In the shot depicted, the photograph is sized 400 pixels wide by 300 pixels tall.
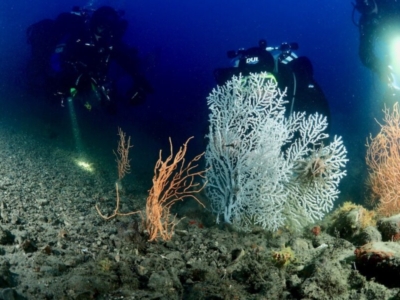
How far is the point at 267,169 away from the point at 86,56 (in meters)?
6.65

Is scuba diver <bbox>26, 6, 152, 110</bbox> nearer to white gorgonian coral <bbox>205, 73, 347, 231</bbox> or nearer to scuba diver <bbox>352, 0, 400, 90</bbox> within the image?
white gorgonian coral <bbox>205, 73, 347, 231</bbox>

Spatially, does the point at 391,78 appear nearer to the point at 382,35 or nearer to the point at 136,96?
the point at 382,35

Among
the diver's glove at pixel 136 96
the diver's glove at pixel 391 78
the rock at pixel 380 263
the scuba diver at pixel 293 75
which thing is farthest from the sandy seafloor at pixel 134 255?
the diver's glove at pixel 391 78

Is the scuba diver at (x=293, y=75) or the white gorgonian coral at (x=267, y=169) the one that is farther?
the scuba diver at (x=293, y=75)

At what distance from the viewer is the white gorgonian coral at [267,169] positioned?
5.03 m

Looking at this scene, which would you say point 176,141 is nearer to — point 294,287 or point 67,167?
point 67,167

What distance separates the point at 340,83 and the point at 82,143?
92136 millimetres

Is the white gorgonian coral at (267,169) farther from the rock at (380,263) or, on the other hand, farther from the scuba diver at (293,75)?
the scuba diver at (293,75)

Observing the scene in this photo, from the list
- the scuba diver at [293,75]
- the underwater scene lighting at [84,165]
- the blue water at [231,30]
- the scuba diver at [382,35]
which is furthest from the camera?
the blue water at [231,30]

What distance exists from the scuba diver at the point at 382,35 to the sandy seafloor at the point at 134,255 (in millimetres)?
6626

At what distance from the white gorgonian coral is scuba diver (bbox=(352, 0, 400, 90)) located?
231 inches

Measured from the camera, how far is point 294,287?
3.02m

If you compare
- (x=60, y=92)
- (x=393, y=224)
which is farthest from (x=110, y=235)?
(x=60, y=92)

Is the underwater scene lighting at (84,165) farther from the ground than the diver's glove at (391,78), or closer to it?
closer to it
